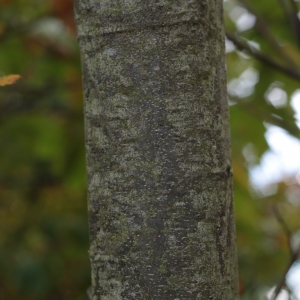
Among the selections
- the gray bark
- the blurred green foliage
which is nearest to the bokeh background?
the blurred green foliage

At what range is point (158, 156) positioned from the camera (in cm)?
56

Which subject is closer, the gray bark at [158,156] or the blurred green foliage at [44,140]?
the gray bark at [158,156]

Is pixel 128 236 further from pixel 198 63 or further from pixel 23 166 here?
pixel 23 166

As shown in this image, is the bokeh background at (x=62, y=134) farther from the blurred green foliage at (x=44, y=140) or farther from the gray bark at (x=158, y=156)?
the gray bark at (x=158, y=156)

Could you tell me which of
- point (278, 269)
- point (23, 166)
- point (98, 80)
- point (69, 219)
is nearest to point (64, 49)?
point (69, 219)

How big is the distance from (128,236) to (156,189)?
2.6 inches

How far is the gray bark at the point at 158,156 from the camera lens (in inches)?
22.2

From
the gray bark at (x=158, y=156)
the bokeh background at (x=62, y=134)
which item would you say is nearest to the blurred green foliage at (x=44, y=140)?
the bokeh background at (x=62, y=134)

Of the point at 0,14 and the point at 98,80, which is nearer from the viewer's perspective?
the point at 98,80

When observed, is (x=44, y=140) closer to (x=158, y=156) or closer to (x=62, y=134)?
(x=62, y=134)

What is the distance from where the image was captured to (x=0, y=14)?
213 centimetres

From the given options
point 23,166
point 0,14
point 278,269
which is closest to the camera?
point 278,269

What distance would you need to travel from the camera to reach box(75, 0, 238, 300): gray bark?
1.85 ft

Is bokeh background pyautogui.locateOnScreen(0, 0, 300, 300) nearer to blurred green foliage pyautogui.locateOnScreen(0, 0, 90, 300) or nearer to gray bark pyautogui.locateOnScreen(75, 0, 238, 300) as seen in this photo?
blurred green foliage pyautogui.locateOnScreen(0, 0, 90, 300)
